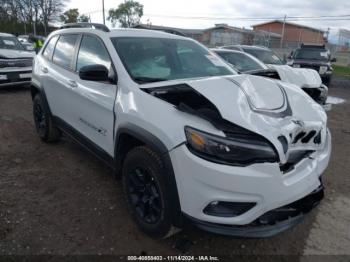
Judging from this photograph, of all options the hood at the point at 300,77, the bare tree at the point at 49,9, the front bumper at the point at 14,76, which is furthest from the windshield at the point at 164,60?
the bare tree at the point at 49,9

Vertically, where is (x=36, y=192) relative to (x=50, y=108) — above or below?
below

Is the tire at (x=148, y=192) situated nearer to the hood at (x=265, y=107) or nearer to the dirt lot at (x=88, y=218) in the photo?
the dirt lot at (x=88, y=218)

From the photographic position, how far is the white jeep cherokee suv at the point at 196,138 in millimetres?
2117

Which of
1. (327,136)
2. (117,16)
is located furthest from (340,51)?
(117,16)

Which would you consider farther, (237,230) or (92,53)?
(92,53)

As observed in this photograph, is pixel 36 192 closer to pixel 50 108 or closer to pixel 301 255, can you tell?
pixel 50 108

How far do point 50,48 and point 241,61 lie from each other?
4742 millimetres

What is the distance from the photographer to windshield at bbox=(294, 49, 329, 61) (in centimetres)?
1347

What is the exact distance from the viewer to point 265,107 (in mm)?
2430

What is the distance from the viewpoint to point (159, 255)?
2576 millimetres

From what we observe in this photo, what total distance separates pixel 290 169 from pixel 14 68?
8931 millimetres

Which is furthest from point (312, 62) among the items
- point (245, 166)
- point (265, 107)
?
point (245, 166)

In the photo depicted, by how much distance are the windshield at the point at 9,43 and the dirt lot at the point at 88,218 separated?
22.1 feet

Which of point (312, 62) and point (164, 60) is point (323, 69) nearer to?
point (312, 62)
